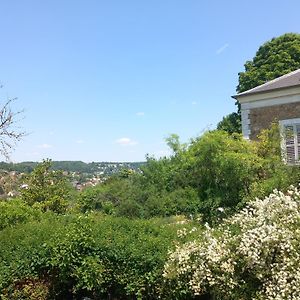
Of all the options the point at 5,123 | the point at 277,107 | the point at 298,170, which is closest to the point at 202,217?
the point at 298,170

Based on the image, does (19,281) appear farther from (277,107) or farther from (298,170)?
(277,107)

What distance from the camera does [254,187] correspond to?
542 inches

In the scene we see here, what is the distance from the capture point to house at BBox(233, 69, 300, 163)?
16469 mm

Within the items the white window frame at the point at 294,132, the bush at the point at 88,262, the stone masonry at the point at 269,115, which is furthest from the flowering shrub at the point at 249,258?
the stone masonry at the point at 269,115

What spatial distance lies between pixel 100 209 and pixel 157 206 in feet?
11.0

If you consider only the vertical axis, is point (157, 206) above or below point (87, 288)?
above

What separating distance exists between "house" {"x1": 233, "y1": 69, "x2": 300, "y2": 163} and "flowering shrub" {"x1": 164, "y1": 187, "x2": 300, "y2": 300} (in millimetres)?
9030

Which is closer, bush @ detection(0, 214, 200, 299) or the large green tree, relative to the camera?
bush @ detection(0, 214, 200, 299)

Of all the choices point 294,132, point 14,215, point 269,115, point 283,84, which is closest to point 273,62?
point 283,84

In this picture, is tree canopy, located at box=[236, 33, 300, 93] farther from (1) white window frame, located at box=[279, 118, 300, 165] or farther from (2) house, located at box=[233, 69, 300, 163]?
(1) white window frame, located at box=[279, 118, 300, 165]

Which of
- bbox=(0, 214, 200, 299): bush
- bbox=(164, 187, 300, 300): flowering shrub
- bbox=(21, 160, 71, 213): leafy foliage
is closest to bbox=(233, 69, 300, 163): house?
bbox=(164, 187, 300, 300): flowering shrub

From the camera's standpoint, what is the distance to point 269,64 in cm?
2944

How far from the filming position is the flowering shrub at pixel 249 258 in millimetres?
6230

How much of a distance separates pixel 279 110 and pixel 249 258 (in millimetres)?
11624
